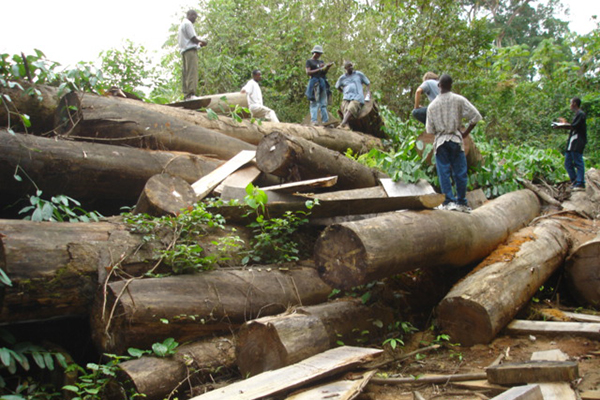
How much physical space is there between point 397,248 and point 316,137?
19.1 ft

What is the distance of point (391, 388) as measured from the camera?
3.45 meters

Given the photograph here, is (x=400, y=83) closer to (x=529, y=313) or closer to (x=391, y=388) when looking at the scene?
(x=529, y=313)

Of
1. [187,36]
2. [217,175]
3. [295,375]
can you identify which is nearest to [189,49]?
[187,36]

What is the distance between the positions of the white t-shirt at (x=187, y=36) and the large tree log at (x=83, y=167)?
4.33m

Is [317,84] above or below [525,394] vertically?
above

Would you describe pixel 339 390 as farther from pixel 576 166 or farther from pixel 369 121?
pixel 369 121

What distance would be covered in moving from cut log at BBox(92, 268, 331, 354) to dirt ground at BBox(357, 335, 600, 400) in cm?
118

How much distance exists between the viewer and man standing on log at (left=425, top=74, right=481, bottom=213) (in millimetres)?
6117

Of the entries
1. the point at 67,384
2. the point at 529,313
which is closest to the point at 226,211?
the point at 67,384

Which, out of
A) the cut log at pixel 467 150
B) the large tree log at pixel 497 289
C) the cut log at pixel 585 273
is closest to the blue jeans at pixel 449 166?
the cut log at pixel 467 150

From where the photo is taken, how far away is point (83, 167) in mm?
5219

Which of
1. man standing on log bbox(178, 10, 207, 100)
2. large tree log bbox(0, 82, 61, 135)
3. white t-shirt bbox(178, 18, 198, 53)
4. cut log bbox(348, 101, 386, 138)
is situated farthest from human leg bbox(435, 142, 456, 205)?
white t-shirt bbox(178, 18, 198, 53)

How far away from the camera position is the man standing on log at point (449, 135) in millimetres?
6117

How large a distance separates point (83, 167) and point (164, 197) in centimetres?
113
